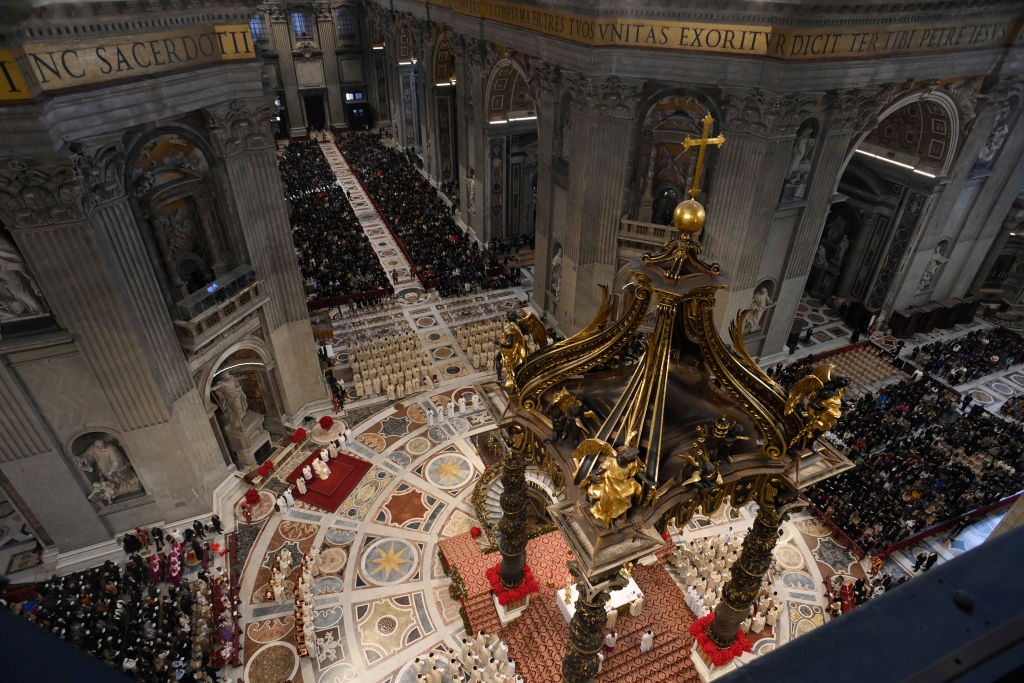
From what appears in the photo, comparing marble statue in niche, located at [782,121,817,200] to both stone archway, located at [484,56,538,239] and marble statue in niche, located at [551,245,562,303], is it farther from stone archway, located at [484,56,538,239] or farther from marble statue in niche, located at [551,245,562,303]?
stone archway, located at [484,56,538,239]

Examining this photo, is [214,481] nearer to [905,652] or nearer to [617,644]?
[617,644]

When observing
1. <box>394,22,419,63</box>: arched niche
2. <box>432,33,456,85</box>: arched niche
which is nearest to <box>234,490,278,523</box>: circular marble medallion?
<box>432,33,456,85</box>: arched niche

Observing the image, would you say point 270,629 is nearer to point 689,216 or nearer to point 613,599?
point 613,599

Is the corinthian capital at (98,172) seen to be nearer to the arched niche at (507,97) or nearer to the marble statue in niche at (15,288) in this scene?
the marble statue in niche at (15,288)

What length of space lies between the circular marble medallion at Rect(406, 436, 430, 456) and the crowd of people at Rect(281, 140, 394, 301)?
979 centimetres

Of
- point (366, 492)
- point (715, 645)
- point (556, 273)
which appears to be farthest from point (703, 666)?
point (556, 273)

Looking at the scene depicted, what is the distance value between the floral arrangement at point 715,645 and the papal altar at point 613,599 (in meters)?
1.40

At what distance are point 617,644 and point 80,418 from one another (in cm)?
1364

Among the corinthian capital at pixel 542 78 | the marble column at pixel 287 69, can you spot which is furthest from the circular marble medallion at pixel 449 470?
the marble column at pixel 287 69

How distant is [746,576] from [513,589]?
5190mm

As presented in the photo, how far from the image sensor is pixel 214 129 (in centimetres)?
1449

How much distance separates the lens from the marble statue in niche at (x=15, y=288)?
11.9 meters

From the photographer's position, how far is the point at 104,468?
14.7m

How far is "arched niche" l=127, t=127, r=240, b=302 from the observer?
1372 centimetres
